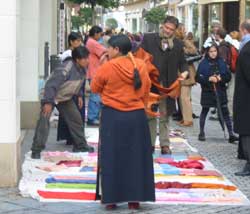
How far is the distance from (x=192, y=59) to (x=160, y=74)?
179 inches

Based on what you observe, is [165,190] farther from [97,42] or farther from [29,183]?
[97,42]

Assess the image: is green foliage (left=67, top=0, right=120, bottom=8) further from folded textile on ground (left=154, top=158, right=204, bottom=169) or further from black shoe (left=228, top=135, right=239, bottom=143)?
folded textile on ground (left=154, top=158, right=204, bottom=169)

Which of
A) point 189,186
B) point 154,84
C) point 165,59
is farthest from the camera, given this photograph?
point 165,59

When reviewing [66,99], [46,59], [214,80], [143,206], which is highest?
[46,59]

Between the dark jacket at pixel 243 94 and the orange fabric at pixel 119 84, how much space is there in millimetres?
2250

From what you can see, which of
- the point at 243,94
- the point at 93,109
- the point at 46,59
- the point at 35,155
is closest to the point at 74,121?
the point at 35,155

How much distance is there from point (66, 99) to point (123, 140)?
3.51 metres

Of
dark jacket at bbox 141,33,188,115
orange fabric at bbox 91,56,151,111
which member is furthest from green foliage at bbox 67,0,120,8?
orange fabric at bbox 91,56,151,111

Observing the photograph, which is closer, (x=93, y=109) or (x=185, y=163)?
(x=185, y=163)

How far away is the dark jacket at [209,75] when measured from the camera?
1306 centimetres

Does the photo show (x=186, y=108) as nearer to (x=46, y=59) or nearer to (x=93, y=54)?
(x=93, y=54)

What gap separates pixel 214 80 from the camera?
42.5 feet

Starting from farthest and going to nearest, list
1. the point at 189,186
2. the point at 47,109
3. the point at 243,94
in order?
1. the point at 47,109
2. the point at 243,94
3. the point at 189,186

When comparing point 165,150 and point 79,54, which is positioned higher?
point 79,54
